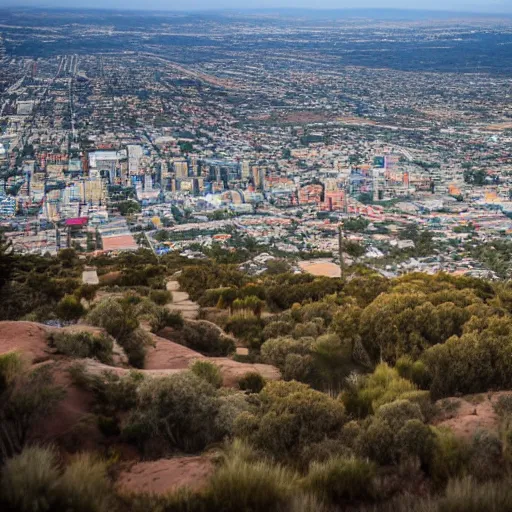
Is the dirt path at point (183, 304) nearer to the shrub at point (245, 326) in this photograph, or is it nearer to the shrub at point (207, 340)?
the shrub at point (245, 326)

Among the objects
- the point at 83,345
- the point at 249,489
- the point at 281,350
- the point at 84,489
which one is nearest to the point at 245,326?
the point at 281,350

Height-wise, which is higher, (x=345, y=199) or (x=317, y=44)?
(x=317, y=44)

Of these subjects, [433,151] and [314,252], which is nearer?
[314,252]

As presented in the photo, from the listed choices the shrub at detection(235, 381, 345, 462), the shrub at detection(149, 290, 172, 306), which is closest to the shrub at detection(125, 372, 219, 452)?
the shrub at detection(235, 381, 345, 462)

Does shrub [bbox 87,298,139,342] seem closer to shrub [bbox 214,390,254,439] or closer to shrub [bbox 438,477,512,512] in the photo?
shrub [bbox 214,390,254,439]

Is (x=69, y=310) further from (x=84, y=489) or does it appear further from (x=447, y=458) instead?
(x=447, y=458)

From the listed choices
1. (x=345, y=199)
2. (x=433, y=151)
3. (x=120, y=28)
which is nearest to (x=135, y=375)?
(x=345, y=199)

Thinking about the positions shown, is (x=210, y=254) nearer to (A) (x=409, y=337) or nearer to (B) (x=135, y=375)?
(A) (x=409, y=337)
